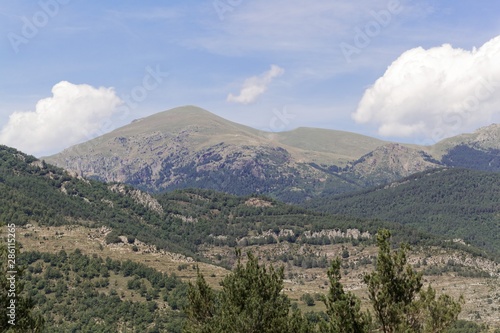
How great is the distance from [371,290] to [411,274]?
361 cm

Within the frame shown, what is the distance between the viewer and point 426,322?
44.1m

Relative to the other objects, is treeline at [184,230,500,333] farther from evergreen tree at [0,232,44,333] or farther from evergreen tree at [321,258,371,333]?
evergreen tree at [0,232,44,333]

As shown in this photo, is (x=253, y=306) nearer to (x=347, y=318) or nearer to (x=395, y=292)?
(x=347, y=318)

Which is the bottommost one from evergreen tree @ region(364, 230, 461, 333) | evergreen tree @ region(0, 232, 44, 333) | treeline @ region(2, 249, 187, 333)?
treeline @ region(2, 249, 187, 333)

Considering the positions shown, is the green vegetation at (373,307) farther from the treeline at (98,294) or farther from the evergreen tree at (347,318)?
the treeline at (98,294)

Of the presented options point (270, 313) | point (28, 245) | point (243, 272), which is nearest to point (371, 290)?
point (270, 313)

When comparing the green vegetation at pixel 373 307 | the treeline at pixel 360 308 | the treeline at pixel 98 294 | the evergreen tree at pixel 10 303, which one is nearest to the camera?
the green vegetation at pixel 373 307

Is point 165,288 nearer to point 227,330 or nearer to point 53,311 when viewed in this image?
point 53,311

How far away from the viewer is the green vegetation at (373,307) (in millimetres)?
41625

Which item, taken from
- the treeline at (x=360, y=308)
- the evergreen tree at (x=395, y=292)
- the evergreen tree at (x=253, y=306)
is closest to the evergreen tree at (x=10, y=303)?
the evergreen tree at (x=253, y=306)

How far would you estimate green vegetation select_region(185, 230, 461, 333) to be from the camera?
137 ft

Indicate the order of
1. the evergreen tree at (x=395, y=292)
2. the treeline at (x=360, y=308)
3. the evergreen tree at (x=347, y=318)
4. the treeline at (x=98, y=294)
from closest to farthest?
1. the evergreen tree at (x=347, y=318)
2. the treeline at (x=360, y=308)
3. the evergreen tree at (x=395, y=292)
4. the treeline at (x=98, y=294)

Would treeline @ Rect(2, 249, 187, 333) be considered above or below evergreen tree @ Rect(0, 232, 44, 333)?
below

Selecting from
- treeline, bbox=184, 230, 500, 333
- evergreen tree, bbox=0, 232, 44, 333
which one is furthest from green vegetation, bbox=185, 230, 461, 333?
evergreen tree, bbox=0, 232, 44, 333
